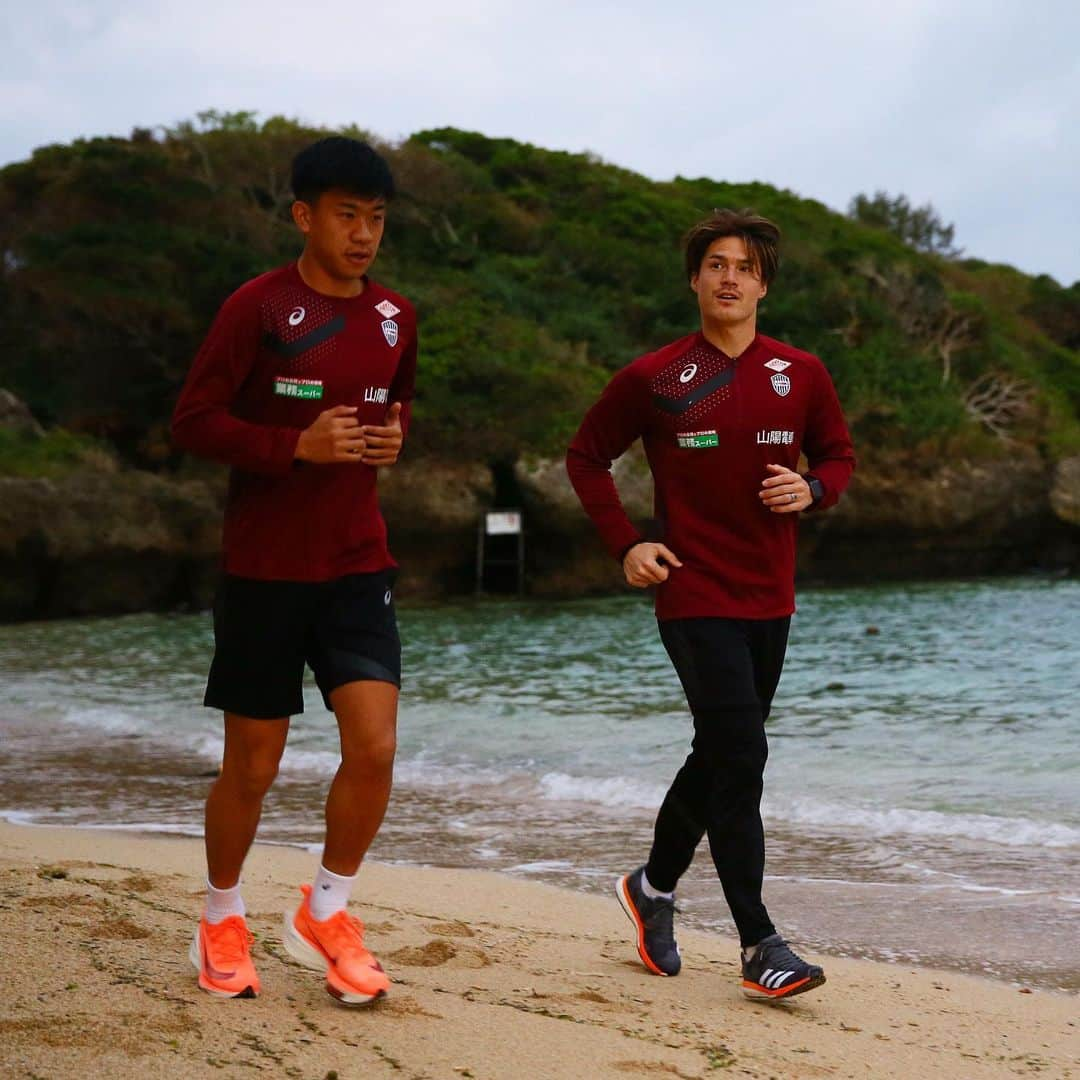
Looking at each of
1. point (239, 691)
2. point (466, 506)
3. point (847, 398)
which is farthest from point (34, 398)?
point (239, 691)

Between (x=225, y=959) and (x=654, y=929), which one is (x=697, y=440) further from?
(x=225, y=959)

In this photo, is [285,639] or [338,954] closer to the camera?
[338,954]

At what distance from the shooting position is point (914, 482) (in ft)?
113

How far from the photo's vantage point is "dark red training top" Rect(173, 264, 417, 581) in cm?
317

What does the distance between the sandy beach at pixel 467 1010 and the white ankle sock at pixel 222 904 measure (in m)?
0.14

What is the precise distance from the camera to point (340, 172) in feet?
10.7

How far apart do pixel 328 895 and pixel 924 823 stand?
4134mm

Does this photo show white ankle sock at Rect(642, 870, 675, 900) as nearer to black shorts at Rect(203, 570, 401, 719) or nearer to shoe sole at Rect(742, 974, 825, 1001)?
shoe sole at Rect(742, 974, 825, 1001)

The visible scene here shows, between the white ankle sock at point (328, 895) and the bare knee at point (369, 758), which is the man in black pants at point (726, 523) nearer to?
the bare knee at point (369, 758)

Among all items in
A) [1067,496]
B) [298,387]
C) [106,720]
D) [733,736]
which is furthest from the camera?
[1067,496]

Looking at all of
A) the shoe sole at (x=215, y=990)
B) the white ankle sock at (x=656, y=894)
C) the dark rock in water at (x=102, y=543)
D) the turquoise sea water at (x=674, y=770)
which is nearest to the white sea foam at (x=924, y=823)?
the turquoise sea water at (x=674, y=770)

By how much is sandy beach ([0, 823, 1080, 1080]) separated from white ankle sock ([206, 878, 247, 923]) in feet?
0.47

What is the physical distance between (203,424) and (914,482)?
108 feet

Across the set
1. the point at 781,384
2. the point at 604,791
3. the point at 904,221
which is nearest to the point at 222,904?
the point at 781,384
